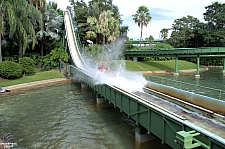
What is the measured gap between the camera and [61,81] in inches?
1423

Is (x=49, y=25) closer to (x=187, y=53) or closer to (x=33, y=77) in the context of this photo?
(x=33, y=77)

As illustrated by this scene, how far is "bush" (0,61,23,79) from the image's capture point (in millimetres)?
31273

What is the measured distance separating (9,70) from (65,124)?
20375 millimetres

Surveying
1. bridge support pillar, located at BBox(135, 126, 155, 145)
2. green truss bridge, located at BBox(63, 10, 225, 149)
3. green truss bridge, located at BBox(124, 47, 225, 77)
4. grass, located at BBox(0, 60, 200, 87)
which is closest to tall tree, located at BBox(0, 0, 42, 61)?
grass, located at BBox(0, 60, 200, 87)

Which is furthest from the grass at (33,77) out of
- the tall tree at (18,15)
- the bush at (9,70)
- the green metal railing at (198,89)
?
the green metal railing at (198,89)

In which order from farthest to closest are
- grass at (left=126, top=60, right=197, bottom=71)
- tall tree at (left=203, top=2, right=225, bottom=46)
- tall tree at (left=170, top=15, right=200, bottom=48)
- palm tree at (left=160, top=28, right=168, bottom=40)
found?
1. palm tree at (left=160, top=28, right=168, bottom=40)
2. tall tree at (left=170, top=15, right=200, bottom=48)
3. tall tree at (left=203, top=2, right=225, bottom=46)
4. grass at (left=126, top=60, right=197, bottom=71)

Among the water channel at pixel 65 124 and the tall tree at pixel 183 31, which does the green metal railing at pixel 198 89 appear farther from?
the tall tree at pixel 183 31

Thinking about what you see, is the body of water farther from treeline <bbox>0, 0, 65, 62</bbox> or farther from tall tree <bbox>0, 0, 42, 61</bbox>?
treeline <bbox>0, 0, 65, 62</bbox>

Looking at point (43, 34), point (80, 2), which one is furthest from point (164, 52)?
point (80, 2)

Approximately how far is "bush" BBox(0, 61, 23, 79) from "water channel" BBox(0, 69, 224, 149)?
816 cm

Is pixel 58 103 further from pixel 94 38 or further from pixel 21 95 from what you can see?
pixel 94 38

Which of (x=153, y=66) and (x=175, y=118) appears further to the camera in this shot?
(x=153, y=66)

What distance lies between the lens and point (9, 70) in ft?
103

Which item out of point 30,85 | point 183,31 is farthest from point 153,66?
point 30,85
